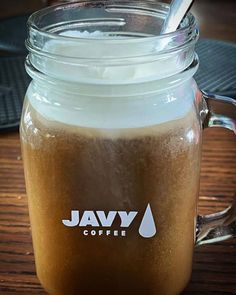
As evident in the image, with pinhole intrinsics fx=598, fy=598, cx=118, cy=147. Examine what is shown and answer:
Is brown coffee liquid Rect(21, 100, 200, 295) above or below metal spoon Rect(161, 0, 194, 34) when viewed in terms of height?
below

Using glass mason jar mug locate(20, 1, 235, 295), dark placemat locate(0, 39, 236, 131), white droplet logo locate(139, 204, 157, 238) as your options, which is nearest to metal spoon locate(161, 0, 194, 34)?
glass mason jar mug locate(20, 1, 235, 295)

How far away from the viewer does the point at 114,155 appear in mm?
385

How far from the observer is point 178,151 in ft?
1.32

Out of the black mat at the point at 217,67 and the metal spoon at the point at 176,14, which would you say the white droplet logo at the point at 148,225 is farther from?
the black mat at the point at 217,67

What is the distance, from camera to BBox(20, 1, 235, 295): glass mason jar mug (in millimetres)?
379

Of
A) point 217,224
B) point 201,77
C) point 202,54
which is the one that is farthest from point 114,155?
point 202,54

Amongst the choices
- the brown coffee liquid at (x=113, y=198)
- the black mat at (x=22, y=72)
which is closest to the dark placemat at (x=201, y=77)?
the black mat at (x=22, y=72)

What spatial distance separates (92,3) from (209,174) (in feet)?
0.76

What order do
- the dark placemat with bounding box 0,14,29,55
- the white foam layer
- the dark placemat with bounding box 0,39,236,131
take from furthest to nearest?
the dark placemat with bounding box 0,14,29,55, the dark placemat with bounding box 0,39,236,131, the white foam layer

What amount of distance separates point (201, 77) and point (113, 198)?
48 cm

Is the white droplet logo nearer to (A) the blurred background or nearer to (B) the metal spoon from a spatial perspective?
(B) the metal spoon

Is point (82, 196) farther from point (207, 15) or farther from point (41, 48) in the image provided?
point (207, 15)

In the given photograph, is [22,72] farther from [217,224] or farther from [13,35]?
[217,224]

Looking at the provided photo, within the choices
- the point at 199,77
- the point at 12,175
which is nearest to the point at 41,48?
the point at 12,175
